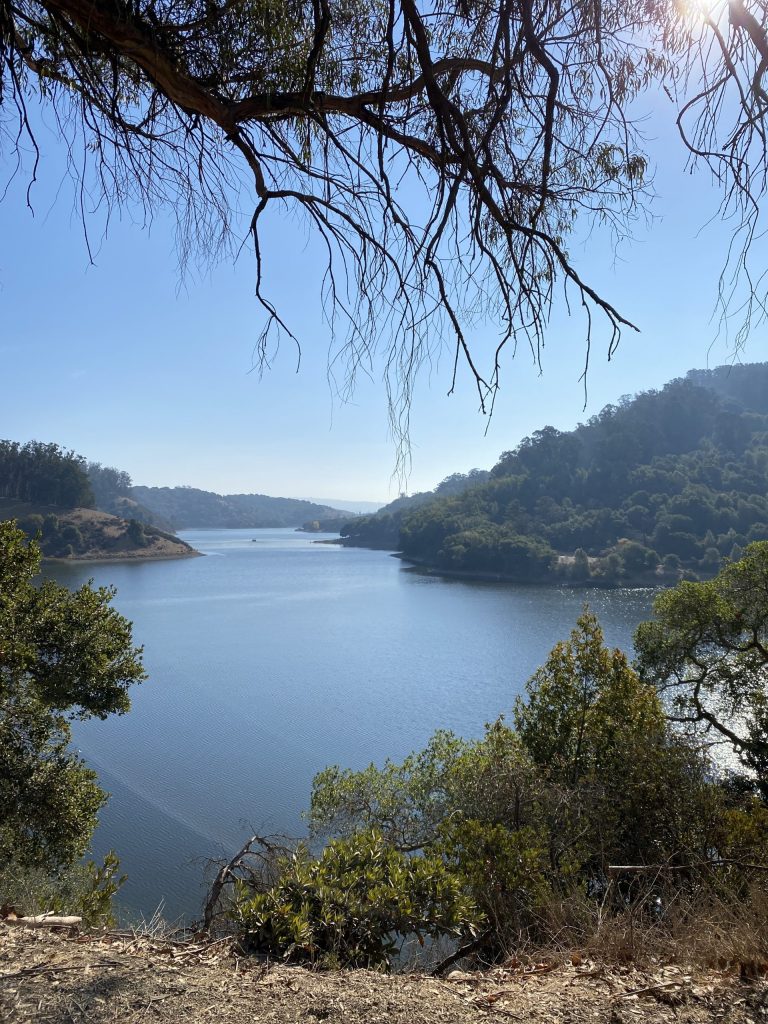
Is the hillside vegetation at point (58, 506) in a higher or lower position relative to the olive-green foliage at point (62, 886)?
higher

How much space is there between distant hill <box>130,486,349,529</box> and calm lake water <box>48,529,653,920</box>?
74.9m

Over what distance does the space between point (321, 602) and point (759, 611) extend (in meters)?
31.0

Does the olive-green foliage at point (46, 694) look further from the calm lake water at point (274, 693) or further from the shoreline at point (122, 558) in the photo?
the shoreline at point (122, 558)

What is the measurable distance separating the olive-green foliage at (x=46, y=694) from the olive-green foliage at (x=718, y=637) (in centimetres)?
706

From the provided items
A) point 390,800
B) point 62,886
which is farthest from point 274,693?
point 390,800

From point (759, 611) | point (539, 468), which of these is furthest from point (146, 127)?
point (539, 468)

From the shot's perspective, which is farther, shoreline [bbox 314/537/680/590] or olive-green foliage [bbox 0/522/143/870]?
shoreline [bbox 314/537/680/590]

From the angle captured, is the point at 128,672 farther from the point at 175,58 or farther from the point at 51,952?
the point at 175,58

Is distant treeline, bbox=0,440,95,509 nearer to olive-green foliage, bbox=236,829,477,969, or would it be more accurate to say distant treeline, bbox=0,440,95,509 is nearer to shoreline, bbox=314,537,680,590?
shoreline, bbox=314,537,680,590

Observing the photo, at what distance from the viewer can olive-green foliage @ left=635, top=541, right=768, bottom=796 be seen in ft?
29.8

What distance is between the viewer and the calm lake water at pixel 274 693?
38.6ft

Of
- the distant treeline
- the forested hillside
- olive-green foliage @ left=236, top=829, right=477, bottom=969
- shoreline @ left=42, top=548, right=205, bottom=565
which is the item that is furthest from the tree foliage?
the distant treeline

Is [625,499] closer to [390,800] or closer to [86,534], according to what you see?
[86,534]

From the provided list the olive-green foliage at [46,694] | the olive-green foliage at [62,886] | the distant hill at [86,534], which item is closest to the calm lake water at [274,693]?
the olive-green foliage at [62,886]
